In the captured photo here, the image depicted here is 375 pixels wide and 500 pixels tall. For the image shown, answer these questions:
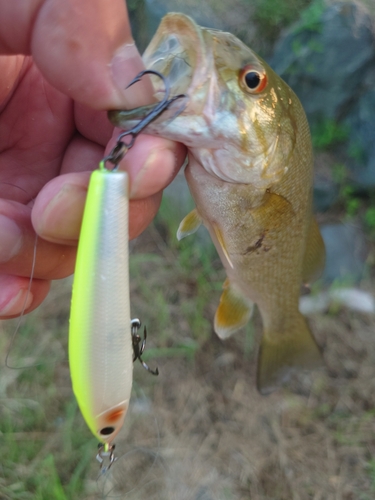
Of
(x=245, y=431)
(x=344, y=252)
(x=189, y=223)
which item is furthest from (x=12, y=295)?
(x=344, y=252)

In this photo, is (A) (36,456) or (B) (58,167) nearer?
(B) (58,167)

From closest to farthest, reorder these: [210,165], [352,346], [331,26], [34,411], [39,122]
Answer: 1. [210,165]
2. [39,122]
3. [34,411]
4. [352,346]
5. [331,26]

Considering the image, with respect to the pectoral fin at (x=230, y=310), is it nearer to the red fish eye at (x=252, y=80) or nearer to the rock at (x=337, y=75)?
the red fish eye at (x=252, y=80)

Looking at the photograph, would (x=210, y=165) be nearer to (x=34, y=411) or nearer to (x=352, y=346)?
(x=34, y=411)

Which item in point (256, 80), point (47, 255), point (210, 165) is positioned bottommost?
point (47, 255)

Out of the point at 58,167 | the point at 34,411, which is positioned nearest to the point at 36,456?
the point at 34,411

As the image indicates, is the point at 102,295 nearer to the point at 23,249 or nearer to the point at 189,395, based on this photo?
the point at 23,249
